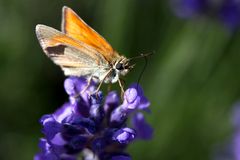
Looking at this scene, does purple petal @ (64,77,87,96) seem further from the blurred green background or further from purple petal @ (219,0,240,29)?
purple petal @ (219,0,240,29)

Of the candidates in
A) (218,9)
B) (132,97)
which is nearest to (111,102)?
(132,97)

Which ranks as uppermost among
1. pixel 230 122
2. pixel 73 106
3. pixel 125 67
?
pixel 230 122

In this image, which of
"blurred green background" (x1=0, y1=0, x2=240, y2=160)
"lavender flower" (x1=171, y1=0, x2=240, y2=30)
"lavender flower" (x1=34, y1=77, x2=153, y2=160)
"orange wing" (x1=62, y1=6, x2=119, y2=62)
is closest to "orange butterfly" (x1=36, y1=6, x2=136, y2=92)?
"orange wing" (x1=62, y1=6, x2=119, y2=62)

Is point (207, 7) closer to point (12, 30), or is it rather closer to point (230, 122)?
point (230, 122)

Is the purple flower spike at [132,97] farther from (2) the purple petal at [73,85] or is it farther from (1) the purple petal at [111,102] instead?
(2) the purple petal at [73,85]

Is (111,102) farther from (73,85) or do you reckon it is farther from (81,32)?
(81,32)

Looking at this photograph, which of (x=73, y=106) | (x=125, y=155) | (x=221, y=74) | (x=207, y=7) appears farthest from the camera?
(x=221, y=74)

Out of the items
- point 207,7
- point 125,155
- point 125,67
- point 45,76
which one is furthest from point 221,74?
point 125,155
